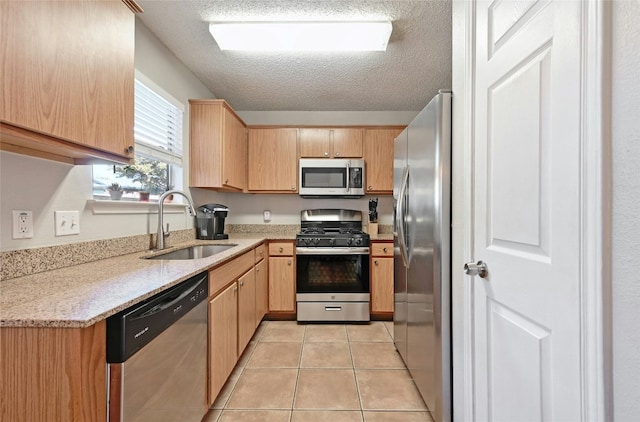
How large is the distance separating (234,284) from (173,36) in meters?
1.84

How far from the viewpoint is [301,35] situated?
6.59 feet

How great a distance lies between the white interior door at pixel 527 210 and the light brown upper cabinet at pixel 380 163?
7.05 feet

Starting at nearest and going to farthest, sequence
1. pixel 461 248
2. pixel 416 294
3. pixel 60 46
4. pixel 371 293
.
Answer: pixel 60 46 < pixel 461 248 < pixel 416 294 < pixel 371 293

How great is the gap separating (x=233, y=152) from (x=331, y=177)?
3.61ft

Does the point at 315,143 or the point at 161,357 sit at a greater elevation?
the point at 315,143

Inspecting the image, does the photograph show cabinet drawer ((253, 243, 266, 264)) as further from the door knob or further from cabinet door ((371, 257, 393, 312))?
the door knob

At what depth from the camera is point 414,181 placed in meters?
1.86

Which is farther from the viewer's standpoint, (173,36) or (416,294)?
(173,36)

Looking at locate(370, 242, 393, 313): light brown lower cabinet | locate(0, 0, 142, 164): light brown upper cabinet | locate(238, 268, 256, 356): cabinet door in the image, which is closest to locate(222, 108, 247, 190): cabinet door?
locate(238, 268, 256, 356): cabinet door

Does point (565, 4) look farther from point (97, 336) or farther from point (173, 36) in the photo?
point (173, 36)

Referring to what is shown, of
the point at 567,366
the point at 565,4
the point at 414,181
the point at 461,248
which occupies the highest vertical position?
the point at 565,4

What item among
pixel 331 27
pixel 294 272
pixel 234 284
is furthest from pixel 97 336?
pixel 294 272

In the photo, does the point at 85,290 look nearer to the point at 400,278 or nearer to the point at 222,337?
the point at 222,337

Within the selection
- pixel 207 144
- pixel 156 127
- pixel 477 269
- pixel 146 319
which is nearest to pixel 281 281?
pixel 207 144
